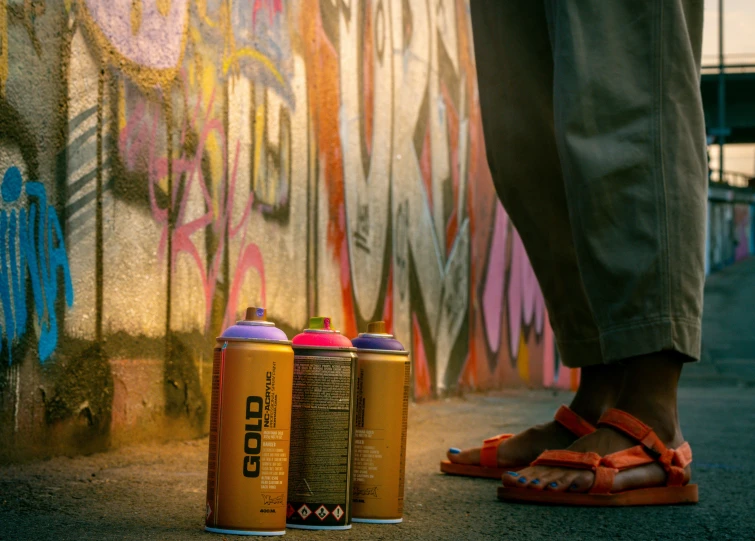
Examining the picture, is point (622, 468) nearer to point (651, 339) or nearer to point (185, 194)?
point (651, 339)

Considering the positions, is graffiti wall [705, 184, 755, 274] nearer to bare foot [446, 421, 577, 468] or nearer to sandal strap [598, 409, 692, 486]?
bare foot [446, 421, 577, 468]

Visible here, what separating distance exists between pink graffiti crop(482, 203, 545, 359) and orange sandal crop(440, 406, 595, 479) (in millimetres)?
3734

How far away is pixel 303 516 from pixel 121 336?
1224 millimetres

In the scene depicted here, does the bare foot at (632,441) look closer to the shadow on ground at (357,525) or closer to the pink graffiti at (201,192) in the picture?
the shadow on ground at (357,525)

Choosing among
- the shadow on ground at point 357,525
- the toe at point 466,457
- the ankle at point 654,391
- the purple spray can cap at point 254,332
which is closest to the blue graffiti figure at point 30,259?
the shadow on ground at point 357,525

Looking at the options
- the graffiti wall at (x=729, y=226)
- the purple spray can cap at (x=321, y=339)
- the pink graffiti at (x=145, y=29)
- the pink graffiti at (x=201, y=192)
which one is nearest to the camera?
the purple spray can cap at (x=321, y=339)

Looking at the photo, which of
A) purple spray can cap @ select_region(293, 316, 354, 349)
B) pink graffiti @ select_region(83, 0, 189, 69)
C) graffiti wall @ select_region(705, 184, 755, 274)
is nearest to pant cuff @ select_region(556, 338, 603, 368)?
purple spray can cap @ select_region(293, 316, 354, 349)

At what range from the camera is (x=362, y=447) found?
1728 millimetres

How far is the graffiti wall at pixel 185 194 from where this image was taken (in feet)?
7.91

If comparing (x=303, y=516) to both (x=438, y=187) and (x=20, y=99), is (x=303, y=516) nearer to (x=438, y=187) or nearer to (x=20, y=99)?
(x=20, y=99)

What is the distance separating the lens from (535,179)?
2.65 m

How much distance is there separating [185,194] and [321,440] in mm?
1559

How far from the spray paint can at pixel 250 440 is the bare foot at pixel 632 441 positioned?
73 centimetres

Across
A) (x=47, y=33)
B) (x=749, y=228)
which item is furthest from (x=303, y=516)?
A: (x=749, y=228)
